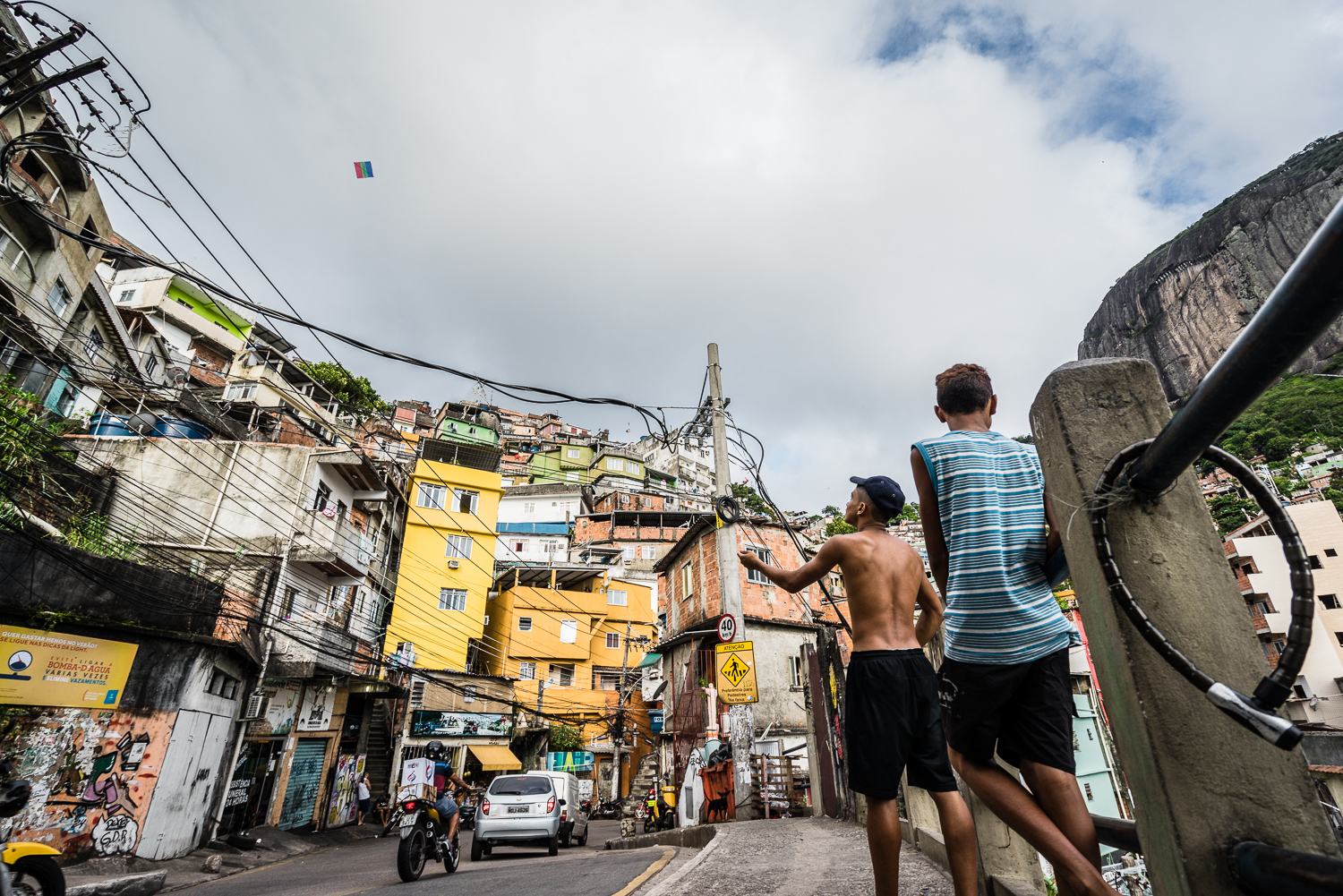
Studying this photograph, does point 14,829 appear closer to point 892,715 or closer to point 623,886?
point 623,886

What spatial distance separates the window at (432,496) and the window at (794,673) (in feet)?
55.9

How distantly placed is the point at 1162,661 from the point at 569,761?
35.2m

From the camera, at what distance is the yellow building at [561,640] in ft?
104

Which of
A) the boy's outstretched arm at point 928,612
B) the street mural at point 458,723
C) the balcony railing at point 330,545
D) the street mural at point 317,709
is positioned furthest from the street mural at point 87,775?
the street mural at point 458,723

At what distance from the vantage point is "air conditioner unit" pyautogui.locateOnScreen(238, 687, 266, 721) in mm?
14336

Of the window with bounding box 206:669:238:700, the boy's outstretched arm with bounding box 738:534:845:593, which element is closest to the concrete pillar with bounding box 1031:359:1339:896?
the boy's outstretched arm with bounding box 738:534:845:593

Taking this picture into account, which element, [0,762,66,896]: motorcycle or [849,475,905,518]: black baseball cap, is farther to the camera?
[0,762,66,896]: motorcycle

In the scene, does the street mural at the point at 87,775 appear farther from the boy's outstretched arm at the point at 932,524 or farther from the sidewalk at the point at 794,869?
the boy's outstretched arm at the point at 932,524

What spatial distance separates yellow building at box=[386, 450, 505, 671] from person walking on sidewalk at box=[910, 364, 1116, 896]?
26922 mm

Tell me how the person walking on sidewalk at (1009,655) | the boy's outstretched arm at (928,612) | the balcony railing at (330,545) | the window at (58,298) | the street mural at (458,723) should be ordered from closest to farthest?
the person walking on sidewalk at (1009,655) → the boy's outstretched arm at (928,612) → the window at (58,298) → the balcony railing at (330,545) → the street mural at (458,723)

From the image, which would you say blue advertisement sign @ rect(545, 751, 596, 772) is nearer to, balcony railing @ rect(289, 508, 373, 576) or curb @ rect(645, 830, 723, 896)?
balcony railing @ rect(289, 508, 373, 576)

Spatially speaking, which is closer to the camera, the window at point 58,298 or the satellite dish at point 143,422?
the window at point 58,298

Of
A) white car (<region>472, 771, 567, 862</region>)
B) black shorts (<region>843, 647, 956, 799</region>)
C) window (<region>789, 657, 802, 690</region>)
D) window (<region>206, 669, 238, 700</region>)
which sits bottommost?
white car (<region>472, 771, 567, 862</region>)

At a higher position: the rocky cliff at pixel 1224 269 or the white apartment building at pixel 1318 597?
the rocky cliff at pixel 1224 269
